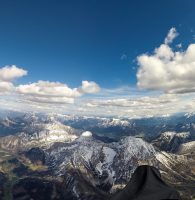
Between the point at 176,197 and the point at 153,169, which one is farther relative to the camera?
the point at 153,169

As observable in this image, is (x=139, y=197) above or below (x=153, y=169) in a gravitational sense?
below

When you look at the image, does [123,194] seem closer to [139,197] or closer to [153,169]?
[139,197]

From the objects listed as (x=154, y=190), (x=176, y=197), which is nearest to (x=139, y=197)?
(x=154, y=190)

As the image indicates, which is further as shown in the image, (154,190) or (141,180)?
(141,180)

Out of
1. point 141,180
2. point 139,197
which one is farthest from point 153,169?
point 139,197

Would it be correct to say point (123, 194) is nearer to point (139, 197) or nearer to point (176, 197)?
point (139, 197)

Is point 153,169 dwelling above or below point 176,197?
above

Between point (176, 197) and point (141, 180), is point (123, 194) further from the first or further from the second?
point (176, 197)

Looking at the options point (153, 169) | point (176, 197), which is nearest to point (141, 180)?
point (153, 169)
